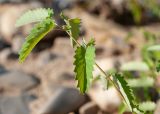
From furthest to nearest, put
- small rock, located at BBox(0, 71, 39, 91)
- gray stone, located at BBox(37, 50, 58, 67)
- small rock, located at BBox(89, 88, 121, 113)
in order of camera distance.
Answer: gray stone, located at BBox(37, 50, 58, 67)
small rock, located at BBox(0, 71, 39, 91)
small rock, located at BBox(89, 88, 121, 113)

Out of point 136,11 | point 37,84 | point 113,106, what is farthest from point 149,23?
point 113,106

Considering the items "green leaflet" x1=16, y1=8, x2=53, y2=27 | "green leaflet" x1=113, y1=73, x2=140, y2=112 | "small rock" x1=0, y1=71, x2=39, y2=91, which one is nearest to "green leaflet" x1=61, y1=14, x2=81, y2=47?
"green leaflet" x1=16, y1=8, x2=53, y2=27

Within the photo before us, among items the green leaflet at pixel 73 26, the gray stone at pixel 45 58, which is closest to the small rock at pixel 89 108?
the gray stone at pixel 45 58

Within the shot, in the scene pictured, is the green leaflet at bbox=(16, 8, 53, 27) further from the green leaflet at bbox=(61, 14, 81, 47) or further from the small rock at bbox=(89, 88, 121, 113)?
the small rock at bbox=(89, 88, 121, 113)

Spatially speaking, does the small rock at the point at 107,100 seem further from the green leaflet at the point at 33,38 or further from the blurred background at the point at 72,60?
the green leaflet at the point at 33,38

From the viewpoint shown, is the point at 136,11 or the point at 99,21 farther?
the point at 99,21

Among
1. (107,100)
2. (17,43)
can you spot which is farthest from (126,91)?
(17,43)

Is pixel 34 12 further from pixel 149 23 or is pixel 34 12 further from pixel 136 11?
pixel 149 23
